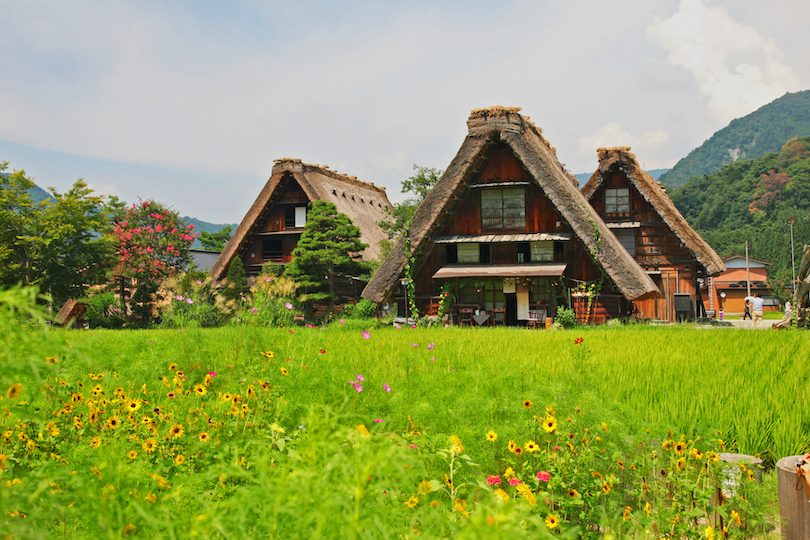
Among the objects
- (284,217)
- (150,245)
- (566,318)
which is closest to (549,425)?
(566,318)

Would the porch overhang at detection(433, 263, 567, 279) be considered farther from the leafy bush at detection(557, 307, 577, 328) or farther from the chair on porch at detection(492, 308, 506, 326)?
the chair on porch at detection(492, 308, 506, 326)

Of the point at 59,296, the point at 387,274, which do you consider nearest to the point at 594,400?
the point at 387,274

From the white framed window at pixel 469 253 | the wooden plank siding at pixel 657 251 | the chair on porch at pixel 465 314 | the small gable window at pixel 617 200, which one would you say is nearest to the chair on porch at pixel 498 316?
the chair on porch at pixel 465 314

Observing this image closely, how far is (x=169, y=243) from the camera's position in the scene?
2333 cm

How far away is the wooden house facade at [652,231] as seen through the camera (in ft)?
58.7

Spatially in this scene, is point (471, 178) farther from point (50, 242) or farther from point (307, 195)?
point (50, 242)

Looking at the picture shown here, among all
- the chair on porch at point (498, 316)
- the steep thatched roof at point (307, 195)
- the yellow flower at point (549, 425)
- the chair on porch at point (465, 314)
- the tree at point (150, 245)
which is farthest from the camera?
the steep thatched roof at point (307, 195)

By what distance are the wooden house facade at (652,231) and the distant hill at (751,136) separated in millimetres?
136981

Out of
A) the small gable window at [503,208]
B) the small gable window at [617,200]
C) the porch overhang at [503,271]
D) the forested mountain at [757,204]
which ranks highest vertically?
the forested mountain at [757,204]

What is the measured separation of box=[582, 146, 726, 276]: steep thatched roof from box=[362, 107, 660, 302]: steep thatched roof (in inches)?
173

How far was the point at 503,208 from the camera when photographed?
51.8 ft

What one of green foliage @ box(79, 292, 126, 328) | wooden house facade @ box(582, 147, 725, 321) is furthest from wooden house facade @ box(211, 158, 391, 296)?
wooden house facade @ box(582, 147, 725, 321)

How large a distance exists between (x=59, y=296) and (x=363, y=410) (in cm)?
1804

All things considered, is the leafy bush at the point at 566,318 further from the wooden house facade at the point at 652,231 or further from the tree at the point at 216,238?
the tree at the point at 216,238
